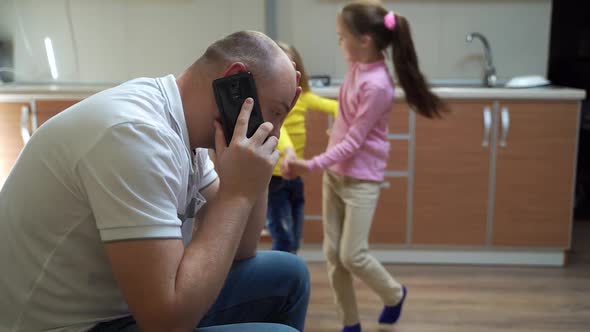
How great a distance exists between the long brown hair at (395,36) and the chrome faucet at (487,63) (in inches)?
47.9

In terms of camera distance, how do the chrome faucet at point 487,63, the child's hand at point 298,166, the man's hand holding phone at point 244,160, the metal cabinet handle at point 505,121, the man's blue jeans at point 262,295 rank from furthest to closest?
the chrome faucet at point 487,63
the metal cabinet handle at point 505,121
the child's hand at point 298,166
the man's blue jeans at point 262,295
the man's hand holding phone at point 244,160

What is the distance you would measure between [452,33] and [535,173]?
912 millimetres

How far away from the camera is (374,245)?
9.46 feet

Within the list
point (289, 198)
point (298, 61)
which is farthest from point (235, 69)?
point (289, 198)

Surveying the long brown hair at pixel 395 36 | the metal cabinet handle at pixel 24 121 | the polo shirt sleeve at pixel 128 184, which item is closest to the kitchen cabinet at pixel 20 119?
the metal cabinet handle at pixel 24 121

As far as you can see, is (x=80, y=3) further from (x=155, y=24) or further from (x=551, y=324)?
(x=551, y=324)

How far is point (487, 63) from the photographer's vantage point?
3229mm

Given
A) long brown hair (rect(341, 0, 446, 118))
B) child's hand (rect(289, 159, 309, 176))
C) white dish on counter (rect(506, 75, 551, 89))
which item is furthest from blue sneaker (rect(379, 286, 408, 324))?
white dish on counter (rect(506, 75, 551, 89))

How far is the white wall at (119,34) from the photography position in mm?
3295

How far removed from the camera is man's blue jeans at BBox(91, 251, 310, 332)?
46.0 inches

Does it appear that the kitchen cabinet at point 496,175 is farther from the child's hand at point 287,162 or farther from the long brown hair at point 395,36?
the child's hand at point 287,162

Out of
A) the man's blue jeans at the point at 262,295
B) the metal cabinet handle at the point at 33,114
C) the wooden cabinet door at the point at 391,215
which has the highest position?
the metal cabinet handle at the point at 33,114

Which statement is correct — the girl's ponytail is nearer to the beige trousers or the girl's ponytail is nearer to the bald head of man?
the beige trousers

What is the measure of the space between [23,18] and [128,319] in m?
2.86
